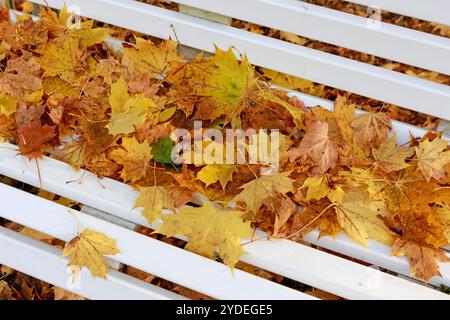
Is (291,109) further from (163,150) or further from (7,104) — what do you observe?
(7,104)

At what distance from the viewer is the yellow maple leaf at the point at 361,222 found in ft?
4.30

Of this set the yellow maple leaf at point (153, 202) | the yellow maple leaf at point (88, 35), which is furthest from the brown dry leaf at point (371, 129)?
the yellow maple leaf at point (88, 35)

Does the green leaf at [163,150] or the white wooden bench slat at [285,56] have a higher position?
the white wooden bench slat at [285,56]

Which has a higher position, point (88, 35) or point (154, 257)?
point (88, 35)

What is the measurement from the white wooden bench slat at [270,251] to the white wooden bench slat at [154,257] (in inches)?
1.8

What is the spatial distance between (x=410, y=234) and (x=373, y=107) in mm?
726

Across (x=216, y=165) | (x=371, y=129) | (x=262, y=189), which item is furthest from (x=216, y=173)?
(x=371, y=129)

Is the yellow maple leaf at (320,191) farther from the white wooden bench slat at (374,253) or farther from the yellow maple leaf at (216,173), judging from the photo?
the yellow maple leaf at (216,173)

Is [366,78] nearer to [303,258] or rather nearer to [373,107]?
[373,107]

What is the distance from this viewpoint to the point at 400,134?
5.06 ft

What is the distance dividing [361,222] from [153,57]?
0.81 meters

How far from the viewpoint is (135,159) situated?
55.2 inches

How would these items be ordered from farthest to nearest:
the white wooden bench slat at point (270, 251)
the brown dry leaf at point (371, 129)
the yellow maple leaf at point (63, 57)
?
1. the yellow maple leaf at point (63, 57)
2. the brown dry leaf at point (371, 129)
3. the white wooden bench slat at point (270, 251)

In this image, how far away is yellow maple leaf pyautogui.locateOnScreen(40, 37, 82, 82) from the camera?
161cm
